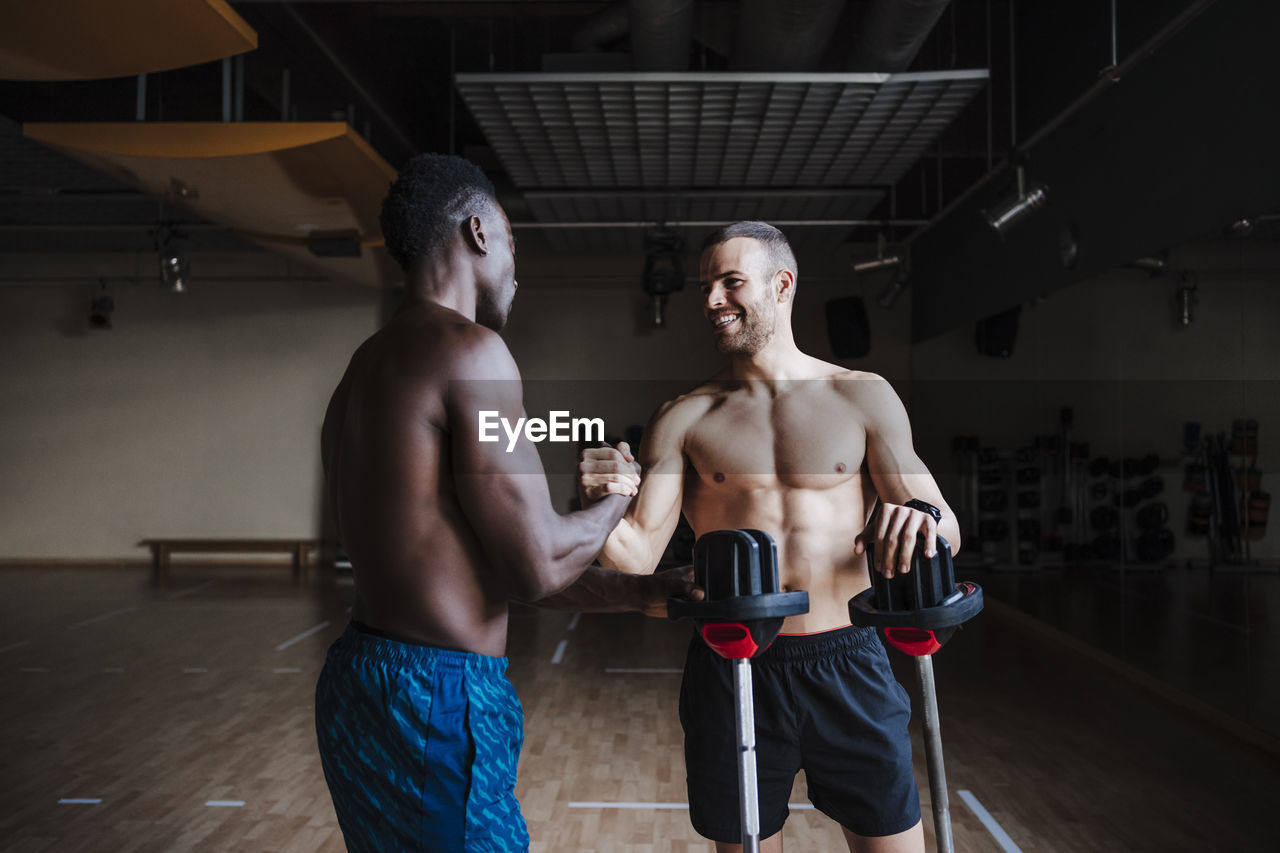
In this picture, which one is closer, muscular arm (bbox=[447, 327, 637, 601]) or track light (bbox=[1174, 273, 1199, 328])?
muscular arm (bbox=[447, 327, 637, 601])

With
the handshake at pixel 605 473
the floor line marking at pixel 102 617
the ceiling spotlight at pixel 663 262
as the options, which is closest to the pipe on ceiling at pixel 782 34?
the ceiling spotlight at pixel 663 262

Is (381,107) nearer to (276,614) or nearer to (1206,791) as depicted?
(276,614)

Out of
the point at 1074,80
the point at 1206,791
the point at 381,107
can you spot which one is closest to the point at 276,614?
the point at 381,107

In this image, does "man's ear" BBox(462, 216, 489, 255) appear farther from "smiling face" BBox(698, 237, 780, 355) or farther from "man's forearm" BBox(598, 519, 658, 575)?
"man's forearm" BBox(598, 519, 658, 575)

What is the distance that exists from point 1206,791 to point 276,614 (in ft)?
19.2

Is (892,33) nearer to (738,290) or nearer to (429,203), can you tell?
(738,290)

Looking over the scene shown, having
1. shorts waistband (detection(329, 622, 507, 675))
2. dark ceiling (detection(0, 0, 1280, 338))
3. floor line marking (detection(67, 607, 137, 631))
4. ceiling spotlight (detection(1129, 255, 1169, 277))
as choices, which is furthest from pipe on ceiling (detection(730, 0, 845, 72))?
floor line marking (detection(67, 607, 137, 631))

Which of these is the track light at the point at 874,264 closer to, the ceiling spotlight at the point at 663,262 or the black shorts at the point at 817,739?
the ceiling spotlight at the point at 663,262

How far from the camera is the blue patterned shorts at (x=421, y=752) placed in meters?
1.24

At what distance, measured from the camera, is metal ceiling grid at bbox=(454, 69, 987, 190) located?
14.9 feet

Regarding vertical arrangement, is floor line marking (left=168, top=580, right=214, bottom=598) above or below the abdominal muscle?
below

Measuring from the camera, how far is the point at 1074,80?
16.3 feet

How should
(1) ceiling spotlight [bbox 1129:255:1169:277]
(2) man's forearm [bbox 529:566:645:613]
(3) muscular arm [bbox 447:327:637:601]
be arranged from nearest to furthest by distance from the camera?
(3) muscular arm [bbox 447:327:637:601], (2) man's forearm [bbox 529:566:645:613], (1) ceiling spotlight [bbox 1129:255:1169:277]

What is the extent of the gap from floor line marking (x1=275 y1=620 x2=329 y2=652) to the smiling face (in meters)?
4.83
